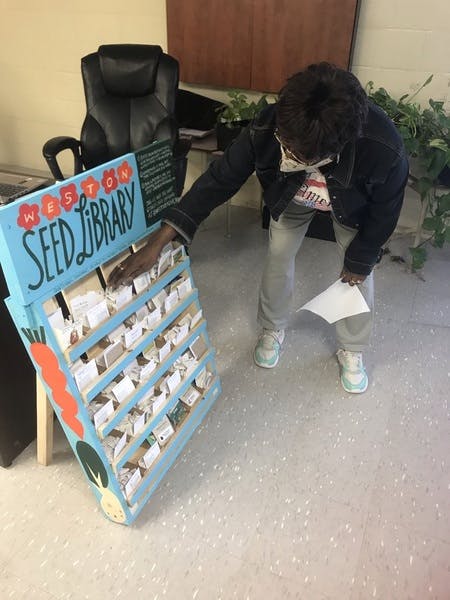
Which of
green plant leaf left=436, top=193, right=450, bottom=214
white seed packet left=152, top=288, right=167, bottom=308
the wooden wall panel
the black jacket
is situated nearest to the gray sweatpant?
the black jacket

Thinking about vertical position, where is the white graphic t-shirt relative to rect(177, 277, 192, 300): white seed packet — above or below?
above

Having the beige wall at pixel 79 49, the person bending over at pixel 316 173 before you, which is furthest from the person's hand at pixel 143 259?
the beige wall at pixel 79 49

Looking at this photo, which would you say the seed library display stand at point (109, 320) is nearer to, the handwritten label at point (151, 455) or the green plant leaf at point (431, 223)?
the handwritten label at point (151, 455)

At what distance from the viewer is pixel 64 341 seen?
1.07 m

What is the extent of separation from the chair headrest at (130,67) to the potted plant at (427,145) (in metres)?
1.12

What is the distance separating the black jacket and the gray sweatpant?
11cm

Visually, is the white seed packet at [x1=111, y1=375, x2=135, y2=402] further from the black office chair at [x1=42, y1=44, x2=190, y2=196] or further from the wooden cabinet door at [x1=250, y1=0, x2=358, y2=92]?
the wooden cabinet door at [x1=250, y1=0, x2=358, y2=92]

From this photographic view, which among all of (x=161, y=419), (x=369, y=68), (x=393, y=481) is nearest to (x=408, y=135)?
(x=369, y=68)

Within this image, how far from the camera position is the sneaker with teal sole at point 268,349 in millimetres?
1915

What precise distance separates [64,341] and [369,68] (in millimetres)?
2303

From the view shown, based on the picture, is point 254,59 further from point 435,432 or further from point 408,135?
point 435,432

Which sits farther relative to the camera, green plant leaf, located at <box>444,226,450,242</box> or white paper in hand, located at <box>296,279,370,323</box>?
green plant leaf, located at <box>444,226,450,242</box>

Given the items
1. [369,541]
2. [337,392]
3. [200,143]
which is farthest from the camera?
[200,143]

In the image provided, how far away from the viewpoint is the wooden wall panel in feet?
8.70
